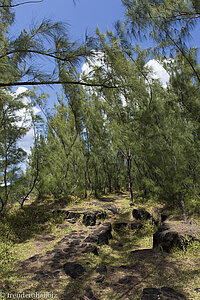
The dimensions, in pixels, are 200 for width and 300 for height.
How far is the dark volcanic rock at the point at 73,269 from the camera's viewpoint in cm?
383

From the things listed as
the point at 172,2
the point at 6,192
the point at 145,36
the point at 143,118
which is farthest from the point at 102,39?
the point at 6,192

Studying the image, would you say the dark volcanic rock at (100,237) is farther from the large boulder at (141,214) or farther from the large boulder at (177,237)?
the large boulder at (141,214)

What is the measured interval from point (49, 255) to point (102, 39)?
5.31 m

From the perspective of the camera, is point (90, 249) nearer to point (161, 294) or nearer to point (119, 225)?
point (161, 294)

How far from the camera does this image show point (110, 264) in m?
4.54

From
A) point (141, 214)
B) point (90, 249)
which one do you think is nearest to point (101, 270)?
point (90, 249)

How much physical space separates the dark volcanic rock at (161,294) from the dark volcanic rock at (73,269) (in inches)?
58.2

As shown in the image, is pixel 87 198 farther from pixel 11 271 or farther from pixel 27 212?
pixel 11 271

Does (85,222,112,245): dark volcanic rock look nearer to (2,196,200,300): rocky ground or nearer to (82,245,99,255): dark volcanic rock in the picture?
(2,196,200,300): rocky ground

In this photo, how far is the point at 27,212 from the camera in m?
9.02

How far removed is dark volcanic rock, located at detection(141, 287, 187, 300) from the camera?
2808mm

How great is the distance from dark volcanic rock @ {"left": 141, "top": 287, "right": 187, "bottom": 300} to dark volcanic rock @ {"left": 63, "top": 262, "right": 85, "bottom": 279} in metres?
1.48

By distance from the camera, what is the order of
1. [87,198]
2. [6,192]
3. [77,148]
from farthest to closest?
[77,148], [87,198], [6,192]

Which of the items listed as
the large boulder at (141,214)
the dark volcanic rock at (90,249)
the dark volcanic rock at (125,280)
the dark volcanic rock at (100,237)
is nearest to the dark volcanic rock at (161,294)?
the dark volcanic rock at (125,280)
